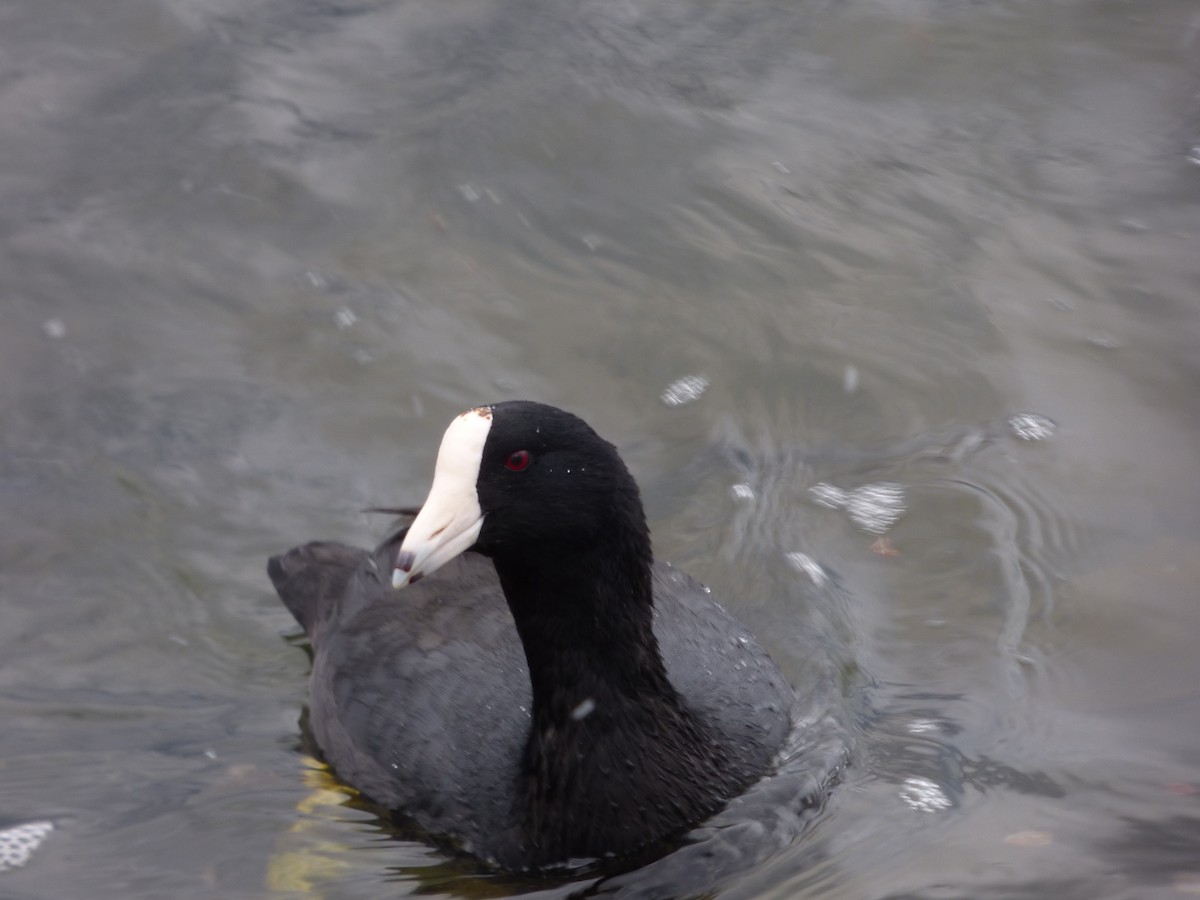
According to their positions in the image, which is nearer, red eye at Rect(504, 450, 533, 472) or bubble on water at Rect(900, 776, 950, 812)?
red eye at Rect(504, 450, 533, 472)

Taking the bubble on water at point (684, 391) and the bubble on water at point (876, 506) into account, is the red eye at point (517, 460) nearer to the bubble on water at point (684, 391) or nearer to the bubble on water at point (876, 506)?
the bubble on water at point (876, 506)

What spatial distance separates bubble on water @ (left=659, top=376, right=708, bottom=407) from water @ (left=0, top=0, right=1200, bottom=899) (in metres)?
0.03

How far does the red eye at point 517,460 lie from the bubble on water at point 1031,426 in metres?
2.61

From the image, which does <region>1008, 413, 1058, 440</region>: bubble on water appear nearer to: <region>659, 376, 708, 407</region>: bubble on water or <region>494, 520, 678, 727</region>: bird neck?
<region>659, 376, 708, 407</region>: bubble on water

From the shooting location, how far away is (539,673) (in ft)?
11.7

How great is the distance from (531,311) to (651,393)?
68 cm

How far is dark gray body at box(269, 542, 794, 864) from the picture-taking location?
3674 millimetres

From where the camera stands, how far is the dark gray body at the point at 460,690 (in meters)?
3.67

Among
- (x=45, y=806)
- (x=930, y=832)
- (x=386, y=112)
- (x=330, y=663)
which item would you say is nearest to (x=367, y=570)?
(x=330, y=663)

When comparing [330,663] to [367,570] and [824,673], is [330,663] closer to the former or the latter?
[367,570]

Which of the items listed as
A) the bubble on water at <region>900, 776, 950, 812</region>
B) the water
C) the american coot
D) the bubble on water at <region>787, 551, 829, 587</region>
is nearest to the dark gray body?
the american coot

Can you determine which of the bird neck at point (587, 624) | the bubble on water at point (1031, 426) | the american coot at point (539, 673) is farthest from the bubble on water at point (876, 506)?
the bird neck at point (587, 624)

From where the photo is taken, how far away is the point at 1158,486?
195 inches

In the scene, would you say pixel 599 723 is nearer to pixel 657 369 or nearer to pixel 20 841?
pixel 20 841
